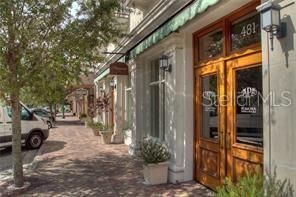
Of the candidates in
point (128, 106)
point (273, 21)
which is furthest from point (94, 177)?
point (128, 106)

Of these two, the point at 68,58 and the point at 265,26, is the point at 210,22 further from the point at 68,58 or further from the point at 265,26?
the point at 68,58

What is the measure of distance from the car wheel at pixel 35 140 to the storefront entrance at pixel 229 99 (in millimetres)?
9434

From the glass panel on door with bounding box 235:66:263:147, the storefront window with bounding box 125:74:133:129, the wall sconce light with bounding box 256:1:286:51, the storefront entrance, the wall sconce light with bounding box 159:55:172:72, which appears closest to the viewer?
the wall sconce light with bounding box 256:1:286:51

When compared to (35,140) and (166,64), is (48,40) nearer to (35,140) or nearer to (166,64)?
(166,64)

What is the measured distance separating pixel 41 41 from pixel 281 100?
18.3 feet

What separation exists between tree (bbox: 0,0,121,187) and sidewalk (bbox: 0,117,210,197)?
0.96m

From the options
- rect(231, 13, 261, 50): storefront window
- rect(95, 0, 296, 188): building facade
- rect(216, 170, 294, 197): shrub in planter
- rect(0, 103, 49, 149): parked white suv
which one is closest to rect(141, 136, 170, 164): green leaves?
rect(95, 0, 296, 188): building facade

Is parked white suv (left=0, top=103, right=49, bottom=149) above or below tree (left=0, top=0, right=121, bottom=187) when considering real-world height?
below

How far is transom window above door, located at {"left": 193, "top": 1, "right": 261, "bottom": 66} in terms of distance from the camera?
589 centimetres

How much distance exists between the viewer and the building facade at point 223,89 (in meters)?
4.62

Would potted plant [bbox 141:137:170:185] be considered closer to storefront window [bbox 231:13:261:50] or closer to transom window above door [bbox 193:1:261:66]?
transom window above door [bbox 193:1:261:66]

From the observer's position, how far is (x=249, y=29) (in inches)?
237

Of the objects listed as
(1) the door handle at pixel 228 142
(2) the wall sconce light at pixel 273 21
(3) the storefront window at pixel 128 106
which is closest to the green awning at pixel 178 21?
(2) the wall sconce light at pixel 273 21

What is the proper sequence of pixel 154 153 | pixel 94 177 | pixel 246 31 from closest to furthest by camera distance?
pixel 246 31 → pixel 154 153 → pixel 94 177
